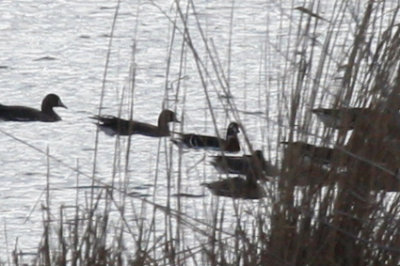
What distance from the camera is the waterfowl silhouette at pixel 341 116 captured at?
3158 mm

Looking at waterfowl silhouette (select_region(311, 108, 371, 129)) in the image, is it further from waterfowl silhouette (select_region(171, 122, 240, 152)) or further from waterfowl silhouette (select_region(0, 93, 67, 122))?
waterfowl silhouette (select_region(0, 93, 67, 122))

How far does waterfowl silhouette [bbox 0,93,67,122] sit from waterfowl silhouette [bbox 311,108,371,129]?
10.4 feet

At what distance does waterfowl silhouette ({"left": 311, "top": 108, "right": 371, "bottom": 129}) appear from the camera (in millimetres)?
3158

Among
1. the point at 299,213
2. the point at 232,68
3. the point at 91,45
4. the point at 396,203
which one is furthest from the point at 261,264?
the point at 91,45

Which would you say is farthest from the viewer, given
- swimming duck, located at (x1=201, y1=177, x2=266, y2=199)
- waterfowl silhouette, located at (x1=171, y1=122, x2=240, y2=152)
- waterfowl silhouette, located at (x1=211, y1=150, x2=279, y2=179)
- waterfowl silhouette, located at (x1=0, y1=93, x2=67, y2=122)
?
waterfowl silhouette, located at (x1=0, y1=93, x2=67, y2=122)

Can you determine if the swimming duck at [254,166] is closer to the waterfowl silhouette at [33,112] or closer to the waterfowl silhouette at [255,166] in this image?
the waterfowl silhouette at [255,166]

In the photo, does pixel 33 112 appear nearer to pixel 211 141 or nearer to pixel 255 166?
pixel 211 141

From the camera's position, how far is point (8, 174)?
5520 millimetres

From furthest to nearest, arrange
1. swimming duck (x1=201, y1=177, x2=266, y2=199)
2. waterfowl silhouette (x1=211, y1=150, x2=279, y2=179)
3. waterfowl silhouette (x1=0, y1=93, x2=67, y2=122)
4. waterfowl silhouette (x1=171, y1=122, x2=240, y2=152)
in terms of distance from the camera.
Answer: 1. waterfowl silhouette (x1=0, y1=93, x2=67, y2=122)
2. waterfowl silhouette (x1=171, y1=122, x2=240, y2=152)
3. swimming duck (x1=201, y1=177, x2=266, y2=199)
4. waterfowl silhouette (x1=211, y1=150, x2=279, y2=179)

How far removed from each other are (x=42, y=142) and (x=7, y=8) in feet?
8.31

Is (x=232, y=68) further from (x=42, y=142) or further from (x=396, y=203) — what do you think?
(x=396, y=203)

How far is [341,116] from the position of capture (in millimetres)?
3160

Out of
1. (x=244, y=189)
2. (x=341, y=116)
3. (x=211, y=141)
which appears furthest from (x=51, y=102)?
(x=341, y=116)

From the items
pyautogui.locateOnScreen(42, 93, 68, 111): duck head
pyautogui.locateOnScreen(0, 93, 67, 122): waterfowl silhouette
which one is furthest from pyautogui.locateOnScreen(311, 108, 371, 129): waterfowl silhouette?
pyautogui.locateOnScreen(42, 93, 68, 111): duck head
